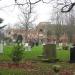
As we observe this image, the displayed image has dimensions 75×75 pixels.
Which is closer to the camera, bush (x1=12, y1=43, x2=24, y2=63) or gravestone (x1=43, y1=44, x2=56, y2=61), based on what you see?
bush (x1=12, y1=43, x2=24, y2=63)

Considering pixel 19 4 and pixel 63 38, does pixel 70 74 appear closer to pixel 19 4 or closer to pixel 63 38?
pixel 19 4

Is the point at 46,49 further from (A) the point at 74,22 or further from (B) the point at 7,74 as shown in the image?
(A) the point at 74,22

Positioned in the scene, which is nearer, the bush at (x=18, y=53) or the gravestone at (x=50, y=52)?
the bush at (x=18, y=53)

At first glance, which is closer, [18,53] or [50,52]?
[18,53]

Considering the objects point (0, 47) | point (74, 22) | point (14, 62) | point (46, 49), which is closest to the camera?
point (14, 62)

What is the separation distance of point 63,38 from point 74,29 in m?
16.0

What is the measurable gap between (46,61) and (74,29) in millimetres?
59660

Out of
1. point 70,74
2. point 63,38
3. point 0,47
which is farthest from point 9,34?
point 70,74

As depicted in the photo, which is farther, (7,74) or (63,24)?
(63,24)

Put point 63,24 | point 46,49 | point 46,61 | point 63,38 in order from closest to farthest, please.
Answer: point 46,61 → point 46,49 → point 63,24 → point 63,38

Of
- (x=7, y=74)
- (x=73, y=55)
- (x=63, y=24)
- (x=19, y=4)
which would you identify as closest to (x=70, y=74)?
(x=7, y=74)

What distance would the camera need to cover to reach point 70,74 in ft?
50.1

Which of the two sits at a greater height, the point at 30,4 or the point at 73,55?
the point at 30,4

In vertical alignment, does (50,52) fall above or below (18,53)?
below
